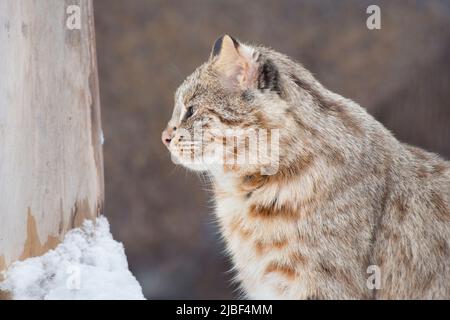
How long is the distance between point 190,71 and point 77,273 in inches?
158

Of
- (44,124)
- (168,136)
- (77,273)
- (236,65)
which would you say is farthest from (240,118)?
(77,273)

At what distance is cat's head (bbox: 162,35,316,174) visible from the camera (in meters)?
3.07

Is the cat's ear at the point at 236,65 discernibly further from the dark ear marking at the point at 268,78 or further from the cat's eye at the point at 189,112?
the cat's eye at the point at 189,112

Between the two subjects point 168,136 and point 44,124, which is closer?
point 44,124

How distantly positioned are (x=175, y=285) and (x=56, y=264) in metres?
4.24

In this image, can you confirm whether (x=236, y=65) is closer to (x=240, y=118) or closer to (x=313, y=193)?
(x=240, y=118)

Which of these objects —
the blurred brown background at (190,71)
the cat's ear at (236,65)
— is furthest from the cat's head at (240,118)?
the blurred brown background at (190,71)

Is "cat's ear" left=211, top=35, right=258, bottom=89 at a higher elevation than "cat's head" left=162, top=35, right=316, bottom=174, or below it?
higher

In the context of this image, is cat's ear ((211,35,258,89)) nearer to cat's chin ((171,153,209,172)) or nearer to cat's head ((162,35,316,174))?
cat's head ((162,35,316,174))

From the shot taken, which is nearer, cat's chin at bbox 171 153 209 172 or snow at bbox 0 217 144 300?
snow at bbox 0 217 144 300

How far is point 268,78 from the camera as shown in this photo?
121 inches

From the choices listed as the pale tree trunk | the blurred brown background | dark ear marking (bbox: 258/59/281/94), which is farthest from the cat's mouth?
the blurred brown background

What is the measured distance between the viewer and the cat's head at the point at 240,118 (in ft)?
10.1

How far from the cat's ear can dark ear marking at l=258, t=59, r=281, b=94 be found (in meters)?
0.02
